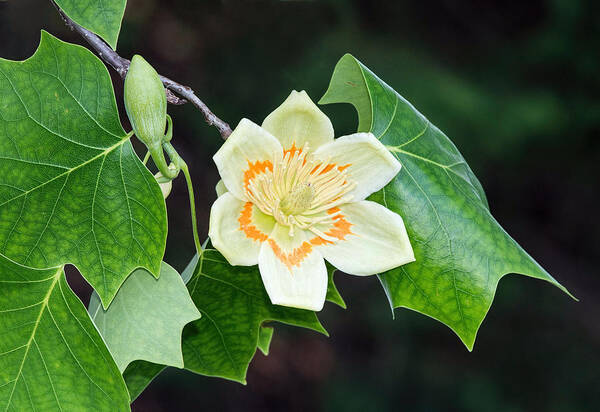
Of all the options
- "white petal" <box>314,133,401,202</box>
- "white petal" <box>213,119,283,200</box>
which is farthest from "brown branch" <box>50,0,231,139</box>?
"white petal" <box>314,133,401,202</box>

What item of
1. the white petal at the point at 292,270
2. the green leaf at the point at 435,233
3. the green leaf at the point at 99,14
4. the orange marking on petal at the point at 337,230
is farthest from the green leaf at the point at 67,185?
the green leaf at the point at 435,233

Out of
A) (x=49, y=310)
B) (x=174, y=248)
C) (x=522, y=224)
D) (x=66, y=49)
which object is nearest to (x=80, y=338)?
(x=49, y=310)

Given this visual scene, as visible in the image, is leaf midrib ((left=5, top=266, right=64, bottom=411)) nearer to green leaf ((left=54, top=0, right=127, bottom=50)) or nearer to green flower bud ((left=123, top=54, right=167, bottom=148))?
green flower bud ((left=123, top=54, right=167, bottom=148))

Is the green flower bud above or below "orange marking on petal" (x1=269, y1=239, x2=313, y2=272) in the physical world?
above

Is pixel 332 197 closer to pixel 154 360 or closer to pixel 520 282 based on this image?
pixel 154 360

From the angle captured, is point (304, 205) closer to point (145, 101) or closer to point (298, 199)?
point (298, 199)

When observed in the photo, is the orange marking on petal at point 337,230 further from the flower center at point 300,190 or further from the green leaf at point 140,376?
the green leaf at point 140,376

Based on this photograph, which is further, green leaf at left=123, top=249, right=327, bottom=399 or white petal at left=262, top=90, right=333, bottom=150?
green leaf at left=123, top=249, right=327, bottom=399
